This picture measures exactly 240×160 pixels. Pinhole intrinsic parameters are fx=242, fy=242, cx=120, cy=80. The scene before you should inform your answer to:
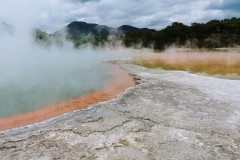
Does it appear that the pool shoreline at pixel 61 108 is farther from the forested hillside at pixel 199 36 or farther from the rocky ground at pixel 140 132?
the forested hillside at pixel 199 36

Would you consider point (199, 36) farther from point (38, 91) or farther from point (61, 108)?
point (61, 108)

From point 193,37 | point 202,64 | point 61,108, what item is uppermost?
point 193,37

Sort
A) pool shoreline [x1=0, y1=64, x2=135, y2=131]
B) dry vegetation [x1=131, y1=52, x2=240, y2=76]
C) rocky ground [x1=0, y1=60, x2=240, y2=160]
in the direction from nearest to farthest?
rocky ground [x1=0, y1=60, x2=240, y2=160], pool shoreline [x1=0, y1=64, x2=135, y2=131], dry vegetation [x1=131, y1=52, x2=240, y2=76]

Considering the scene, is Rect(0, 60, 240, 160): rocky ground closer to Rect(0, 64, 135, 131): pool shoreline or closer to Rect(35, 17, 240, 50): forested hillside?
Rect(0, 64, 135, 131): pool shoreline

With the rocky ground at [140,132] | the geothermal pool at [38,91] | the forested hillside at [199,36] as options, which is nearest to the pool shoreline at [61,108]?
the geothermal pool at [38,91]

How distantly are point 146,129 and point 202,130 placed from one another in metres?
0.84

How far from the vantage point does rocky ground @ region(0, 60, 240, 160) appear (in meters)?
3.04

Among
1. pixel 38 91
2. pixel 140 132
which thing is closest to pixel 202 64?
pixel 38 91

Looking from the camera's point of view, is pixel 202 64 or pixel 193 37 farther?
pixel 193 37

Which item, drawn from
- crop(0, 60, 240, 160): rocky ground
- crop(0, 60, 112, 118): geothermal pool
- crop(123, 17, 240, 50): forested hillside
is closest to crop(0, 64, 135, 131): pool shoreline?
crop(0, 60, 112, 118): geothermal pool

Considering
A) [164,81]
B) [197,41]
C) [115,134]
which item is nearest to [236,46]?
[197,41]

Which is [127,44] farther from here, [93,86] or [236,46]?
[93,86]

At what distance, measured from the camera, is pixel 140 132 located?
11.7 feet

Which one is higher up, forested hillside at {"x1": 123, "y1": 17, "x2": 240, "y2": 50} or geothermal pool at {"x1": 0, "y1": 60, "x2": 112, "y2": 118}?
forested hillside at {"x1": 123, "y1": 17, "x2": 240, "y2": 50}
